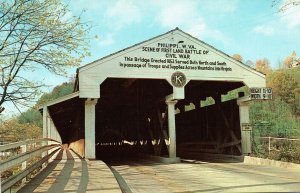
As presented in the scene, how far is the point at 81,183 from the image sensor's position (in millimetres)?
8961

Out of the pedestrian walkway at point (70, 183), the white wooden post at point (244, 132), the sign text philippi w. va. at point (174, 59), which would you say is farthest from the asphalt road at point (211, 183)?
the sign text philippi w. va. at point (174, 59)

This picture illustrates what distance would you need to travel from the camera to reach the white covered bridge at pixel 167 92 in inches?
696

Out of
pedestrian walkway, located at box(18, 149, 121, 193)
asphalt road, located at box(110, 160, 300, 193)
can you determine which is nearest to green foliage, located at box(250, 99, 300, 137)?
asphalt road, located at box(110, 160, 300, 193)

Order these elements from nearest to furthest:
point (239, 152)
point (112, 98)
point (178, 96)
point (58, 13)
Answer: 1. point (58, 13)
2. point (178, 96)
3. point (239, 152)
4. point (112, 98)

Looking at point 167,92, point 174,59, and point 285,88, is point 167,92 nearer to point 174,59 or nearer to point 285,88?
point 174,59

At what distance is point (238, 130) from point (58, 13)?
11.2 metres

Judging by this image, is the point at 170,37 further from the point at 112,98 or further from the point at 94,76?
the point at 112,98

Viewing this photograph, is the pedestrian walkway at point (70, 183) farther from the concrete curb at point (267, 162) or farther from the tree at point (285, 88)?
the tree at point (285, 88)

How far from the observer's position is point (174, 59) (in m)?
18.7

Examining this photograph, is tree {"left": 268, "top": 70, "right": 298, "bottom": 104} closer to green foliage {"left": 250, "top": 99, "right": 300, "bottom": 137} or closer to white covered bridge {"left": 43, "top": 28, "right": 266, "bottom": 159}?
green foliage {"left": 250, "top": 99, "right": 300, "bottom": 137}

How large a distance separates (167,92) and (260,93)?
5235 mm

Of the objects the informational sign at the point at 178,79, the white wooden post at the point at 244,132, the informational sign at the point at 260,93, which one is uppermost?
the informational sign at the point at 178,79

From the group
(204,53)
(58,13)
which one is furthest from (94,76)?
(204,53)

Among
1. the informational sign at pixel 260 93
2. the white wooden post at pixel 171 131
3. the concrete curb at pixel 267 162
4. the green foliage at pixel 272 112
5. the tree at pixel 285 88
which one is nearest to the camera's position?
the concrete curb at pixel 267 162
